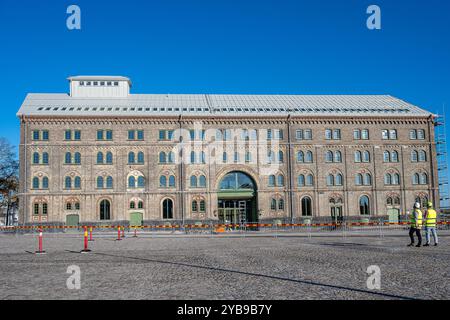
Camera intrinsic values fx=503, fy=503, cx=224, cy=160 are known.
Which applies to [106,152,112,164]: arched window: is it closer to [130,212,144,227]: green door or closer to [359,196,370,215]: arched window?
[130,212,144,227]: green door

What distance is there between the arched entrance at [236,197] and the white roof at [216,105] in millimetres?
7025

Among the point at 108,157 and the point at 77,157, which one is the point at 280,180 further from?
the point at 77,157

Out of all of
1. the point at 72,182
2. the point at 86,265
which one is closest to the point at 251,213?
the point at 72,182

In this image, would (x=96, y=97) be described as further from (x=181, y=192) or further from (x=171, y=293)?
(x=171, y=293)

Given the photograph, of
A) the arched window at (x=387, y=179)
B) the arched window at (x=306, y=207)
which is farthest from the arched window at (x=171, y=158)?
the arched window at (x=387, y=179)

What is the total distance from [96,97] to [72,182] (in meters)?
10.6

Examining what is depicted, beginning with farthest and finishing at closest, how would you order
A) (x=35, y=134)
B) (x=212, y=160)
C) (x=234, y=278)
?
(x=212, y=160) → (x=35, y=134) → (x=234, y=278)

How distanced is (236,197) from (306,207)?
762 centimetres

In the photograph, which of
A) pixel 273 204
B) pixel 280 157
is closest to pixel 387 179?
pixel 280 157

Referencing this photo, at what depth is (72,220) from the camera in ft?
169

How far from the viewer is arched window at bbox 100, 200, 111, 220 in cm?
5172

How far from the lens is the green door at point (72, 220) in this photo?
51219 millimetres

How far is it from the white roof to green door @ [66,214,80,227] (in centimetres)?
1053
